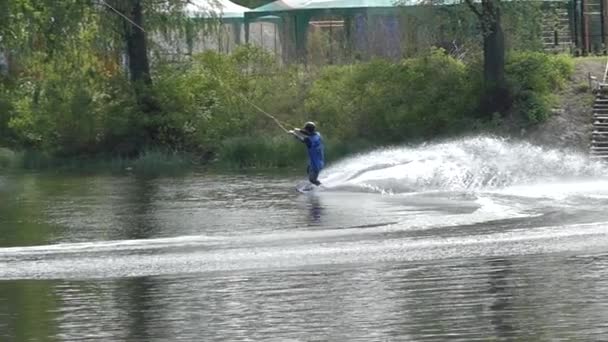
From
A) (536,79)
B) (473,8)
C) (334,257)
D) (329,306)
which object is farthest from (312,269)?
(536,79)

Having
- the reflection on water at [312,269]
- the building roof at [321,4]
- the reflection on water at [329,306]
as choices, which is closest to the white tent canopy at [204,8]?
the building roof at [321,4]

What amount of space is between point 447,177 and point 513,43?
1262 centimetres

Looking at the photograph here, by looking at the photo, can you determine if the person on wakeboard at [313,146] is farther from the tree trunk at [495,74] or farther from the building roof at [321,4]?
the building roof at [321,4]

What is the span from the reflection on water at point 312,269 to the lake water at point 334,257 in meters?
0.03

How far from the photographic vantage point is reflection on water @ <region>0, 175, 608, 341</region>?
1648cm

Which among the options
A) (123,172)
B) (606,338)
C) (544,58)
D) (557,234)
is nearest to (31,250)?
(557,234)

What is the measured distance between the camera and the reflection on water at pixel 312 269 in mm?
16484

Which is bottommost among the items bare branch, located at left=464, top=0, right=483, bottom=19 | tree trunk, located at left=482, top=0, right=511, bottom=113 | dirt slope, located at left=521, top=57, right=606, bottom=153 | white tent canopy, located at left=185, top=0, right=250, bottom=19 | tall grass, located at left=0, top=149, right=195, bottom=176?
tall grass, located at left=0, top=149, right=195, bottom=176

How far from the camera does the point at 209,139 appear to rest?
155ft

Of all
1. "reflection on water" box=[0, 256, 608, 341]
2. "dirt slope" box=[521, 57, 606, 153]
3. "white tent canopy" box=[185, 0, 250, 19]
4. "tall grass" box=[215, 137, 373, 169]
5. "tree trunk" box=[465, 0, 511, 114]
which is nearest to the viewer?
"reflection on water" box=[0, 256, 608, 341]

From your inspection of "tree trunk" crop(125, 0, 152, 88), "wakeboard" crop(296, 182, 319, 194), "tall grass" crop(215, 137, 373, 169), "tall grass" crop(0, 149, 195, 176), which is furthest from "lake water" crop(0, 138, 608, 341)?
"tree trunk" crop(125, 0, 152, 88)

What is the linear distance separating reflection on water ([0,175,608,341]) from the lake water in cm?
3

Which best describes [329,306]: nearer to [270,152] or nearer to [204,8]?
[270,152]

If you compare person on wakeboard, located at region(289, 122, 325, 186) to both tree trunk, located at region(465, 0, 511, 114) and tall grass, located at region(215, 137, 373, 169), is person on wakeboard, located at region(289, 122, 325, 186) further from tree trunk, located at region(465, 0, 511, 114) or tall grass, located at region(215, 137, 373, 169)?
→ tree trunk, located at region(465, 0, 511, 114)
